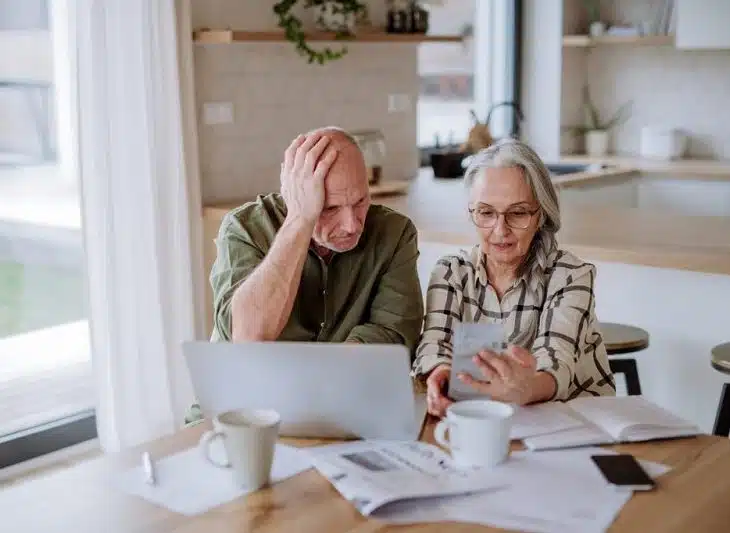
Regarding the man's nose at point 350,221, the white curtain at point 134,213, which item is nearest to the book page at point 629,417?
the man's nose at point 350,221

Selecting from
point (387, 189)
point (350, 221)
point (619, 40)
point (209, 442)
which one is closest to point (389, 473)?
point (209, 442)

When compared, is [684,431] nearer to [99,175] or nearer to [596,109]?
[99,175]

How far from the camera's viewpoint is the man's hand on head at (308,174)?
2043mm

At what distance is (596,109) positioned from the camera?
5.94m

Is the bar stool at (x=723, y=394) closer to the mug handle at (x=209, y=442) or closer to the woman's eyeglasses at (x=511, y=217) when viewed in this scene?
the woman's eyeglasses at (x=511, y=217)

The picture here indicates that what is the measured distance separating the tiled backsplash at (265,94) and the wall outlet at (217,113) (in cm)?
2

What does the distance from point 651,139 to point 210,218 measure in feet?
9.15

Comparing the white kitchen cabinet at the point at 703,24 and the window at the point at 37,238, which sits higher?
the white kitchen cabinet at the point at 703,24

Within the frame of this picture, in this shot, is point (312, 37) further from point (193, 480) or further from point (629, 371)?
point (193, 480)

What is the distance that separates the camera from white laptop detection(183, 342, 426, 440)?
163cm

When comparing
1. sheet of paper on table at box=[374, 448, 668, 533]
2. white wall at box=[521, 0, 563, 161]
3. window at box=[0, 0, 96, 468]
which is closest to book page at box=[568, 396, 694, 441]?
sheet of paper on table at box=[374, 448, 668, 533]

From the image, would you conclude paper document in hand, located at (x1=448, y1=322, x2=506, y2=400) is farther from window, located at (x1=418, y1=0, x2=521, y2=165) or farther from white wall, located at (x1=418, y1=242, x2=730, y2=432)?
window, located at (x1=418, y1=0, x2=521, y2=165)

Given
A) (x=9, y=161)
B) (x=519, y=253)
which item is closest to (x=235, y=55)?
(x=9, y=161)

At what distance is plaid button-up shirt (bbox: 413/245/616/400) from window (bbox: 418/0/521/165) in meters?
3.31
